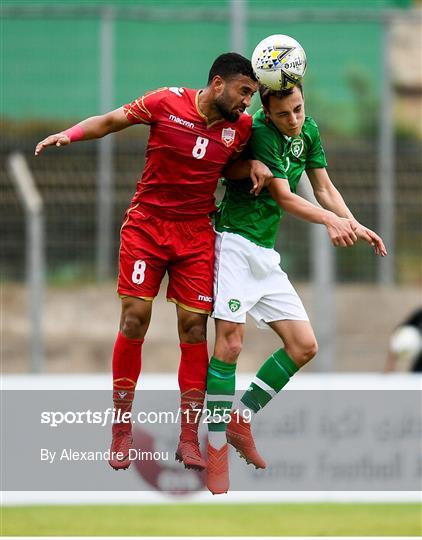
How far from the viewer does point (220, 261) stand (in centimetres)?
783

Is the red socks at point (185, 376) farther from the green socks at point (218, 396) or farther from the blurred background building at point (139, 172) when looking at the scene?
the blurred background building at point (139, 172)

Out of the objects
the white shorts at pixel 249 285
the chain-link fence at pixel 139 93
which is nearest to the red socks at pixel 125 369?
the white shorts at pixel 249 285

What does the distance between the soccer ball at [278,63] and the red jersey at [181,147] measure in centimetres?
37

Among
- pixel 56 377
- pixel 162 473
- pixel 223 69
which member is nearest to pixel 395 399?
pixel 162 473

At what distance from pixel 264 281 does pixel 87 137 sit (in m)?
1.35

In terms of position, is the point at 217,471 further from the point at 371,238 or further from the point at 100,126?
the point at 100,126

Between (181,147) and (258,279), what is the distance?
0.94 m

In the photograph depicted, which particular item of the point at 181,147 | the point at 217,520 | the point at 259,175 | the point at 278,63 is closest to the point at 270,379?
the point at 259,175

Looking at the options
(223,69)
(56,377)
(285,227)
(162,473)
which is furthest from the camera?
(285,227)

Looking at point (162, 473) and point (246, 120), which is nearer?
point (246, 120)

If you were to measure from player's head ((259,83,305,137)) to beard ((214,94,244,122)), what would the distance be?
222 millimetres

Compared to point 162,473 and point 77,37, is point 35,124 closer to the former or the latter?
point 77,37

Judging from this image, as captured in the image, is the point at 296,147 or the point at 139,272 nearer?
the point at 139,272

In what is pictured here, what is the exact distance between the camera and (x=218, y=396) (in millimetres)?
7773
